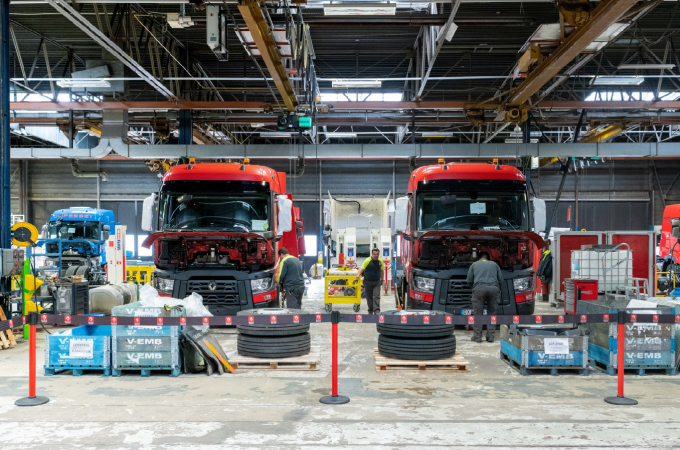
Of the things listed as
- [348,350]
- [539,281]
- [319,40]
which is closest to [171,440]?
[348,350]

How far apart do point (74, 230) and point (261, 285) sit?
32.7ft

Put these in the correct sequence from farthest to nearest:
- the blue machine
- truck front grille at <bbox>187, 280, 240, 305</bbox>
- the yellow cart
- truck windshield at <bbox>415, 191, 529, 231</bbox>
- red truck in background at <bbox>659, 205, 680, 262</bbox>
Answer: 1. red truck in background at <bbox>659, 205, 680, 262</bbox>
2. the blue machine
3. the yellow cart
4. truck windshield at <bbox>415, 191, 529, 231</bbox>
5. truck front grille at <bbox>187, 280, 240, 305</bbox>

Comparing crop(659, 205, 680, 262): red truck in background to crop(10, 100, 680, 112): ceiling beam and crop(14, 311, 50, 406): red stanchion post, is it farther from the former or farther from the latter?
crop(14, 311, 50, 406): red stanchion post

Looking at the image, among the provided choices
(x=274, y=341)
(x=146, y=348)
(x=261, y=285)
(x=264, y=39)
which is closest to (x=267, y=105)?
(x=264, y=39)

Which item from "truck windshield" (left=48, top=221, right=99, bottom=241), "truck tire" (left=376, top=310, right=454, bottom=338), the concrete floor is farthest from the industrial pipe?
"truck tire" (left=376, top=310, right=454, bottom=338)

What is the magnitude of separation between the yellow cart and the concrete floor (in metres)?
5.32

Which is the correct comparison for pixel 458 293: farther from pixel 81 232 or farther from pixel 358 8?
pixel 81 232

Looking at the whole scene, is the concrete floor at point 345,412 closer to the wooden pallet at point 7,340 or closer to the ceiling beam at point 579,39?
the wooden pallet at point 7,340

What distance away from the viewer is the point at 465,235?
32.4 ft

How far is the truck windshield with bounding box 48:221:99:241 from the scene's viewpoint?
17.6 metres

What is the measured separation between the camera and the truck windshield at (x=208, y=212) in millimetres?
10695

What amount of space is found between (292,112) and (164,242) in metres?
5.79

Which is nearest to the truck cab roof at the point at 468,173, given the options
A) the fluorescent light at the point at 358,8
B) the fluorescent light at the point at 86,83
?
the fluorescent light at the point at 358,8

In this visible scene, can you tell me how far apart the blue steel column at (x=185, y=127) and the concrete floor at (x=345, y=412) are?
938 centimetres
